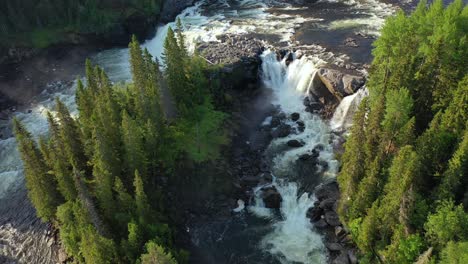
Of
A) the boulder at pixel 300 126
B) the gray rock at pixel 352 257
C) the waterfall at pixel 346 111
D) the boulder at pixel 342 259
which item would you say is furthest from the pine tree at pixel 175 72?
the gray rock at pixel 352 257

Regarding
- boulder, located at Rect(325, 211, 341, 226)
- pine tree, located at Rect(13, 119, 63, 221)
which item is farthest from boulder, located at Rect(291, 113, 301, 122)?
pine tree, located at Rect(13, 119, 63, 221)

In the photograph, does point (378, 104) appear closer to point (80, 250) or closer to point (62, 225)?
point (80, 250)

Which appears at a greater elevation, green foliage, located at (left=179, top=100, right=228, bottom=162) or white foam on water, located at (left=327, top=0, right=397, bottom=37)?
white foam on water, located at (left=327, top=0, right=397, bottom=37)

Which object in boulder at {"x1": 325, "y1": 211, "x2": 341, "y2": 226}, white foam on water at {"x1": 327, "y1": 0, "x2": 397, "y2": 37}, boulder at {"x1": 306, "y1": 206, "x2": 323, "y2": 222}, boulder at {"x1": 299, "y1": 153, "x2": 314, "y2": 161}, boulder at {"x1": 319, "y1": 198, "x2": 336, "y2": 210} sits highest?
white foam on water at {"x1": 327, "y1": 0, "x2": 397, "y2": 37}

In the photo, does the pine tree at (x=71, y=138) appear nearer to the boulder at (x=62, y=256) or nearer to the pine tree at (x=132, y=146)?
the pine tree at (x=132, y=146)

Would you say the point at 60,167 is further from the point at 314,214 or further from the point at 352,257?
the point at 352,257

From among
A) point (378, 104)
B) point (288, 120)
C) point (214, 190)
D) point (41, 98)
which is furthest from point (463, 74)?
point (41, 98)

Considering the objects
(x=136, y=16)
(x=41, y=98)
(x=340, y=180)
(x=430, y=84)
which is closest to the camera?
(x=430, y=84)

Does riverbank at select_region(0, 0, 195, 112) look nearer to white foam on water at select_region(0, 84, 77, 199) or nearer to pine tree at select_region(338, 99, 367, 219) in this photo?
white foam on water at select_region(0, 84, 77, 199)
